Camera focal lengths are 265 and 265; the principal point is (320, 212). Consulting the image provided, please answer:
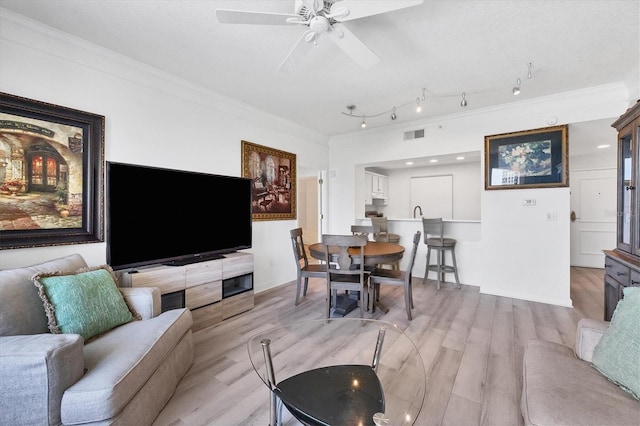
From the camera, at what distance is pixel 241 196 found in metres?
3.30

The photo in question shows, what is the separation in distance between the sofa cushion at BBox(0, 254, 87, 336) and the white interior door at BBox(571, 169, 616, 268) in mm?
7791

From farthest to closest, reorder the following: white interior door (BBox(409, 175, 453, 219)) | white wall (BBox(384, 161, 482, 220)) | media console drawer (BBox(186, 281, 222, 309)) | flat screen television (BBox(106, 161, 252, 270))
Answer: white interior door (BBox(409, 175, 453, 219))
white wall (BBox(384, 161, 482, 220))
media console drawer (BBox(186, 281, 222, 309))
flat screen television (BBox(106, 161, 252, 270))

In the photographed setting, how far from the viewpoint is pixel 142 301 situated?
6.44ft

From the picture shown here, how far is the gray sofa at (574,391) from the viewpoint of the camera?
100 centimetres

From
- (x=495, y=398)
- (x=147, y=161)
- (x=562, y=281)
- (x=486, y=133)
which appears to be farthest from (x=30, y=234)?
(x=562, y=281)

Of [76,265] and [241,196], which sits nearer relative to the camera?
[76,265]

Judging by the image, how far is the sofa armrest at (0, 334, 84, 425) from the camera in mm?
1129

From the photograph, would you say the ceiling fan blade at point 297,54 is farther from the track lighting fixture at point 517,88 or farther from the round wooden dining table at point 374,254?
the track lighting fixture at point 517,88

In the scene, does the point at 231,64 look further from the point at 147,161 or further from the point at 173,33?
the point at 147,161

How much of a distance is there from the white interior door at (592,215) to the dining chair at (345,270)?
17.0ft

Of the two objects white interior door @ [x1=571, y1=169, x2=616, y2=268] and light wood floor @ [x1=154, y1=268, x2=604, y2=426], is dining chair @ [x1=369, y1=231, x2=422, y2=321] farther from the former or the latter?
white interior door @ [x1=571, y1=169, x2=616, y2=268]

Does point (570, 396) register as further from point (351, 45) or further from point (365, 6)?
point (351, 45)

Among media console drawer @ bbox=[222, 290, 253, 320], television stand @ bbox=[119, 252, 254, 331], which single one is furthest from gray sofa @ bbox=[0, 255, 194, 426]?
media console drawer @ bbox=[222, 290, 253, 320]

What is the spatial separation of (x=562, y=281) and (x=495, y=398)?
260 cm
